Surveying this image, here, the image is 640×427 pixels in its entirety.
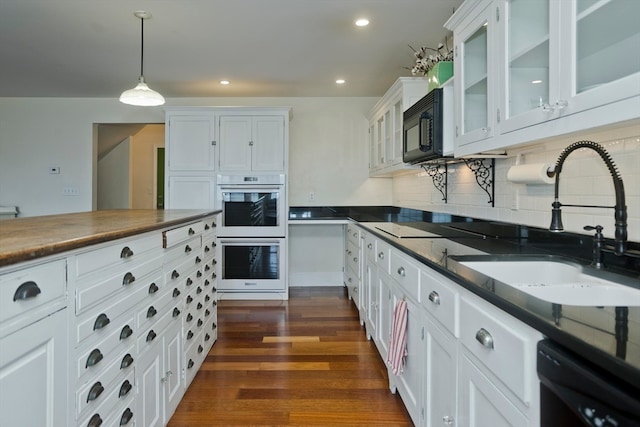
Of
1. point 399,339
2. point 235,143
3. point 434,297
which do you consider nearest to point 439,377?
point 434,297

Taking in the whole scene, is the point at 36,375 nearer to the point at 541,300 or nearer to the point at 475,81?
the point at 541,300

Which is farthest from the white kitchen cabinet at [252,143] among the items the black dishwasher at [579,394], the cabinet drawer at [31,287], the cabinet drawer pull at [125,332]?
the black dishwasher at [579,394]

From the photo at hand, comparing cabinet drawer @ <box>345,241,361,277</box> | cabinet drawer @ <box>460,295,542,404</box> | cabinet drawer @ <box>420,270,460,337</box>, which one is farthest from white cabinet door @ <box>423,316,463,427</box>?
cabinet drawer @ <box>345,241,361,277</box>

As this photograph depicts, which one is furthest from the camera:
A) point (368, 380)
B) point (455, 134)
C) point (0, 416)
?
point (368, 380)

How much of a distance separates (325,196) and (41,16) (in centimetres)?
318

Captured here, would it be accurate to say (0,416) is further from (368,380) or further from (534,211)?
(534,211)

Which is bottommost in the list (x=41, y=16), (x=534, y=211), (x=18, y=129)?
(x=534, y=211)

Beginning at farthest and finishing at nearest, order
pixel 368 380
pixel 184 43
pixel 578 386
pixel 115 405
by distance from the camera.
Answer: pixel 184 43
pixel 368 380
pixel 115 405
pixel 578 386

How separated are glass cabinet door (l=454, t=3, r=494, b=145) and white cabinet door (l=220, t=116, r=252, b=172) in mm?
2636

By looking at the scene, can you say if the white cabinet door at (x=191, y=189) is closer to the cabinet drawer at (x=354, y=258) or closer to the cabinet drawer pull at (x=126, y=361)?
the cabinet drawer at (x=354, y=258)

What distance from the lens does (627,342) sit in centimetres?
67

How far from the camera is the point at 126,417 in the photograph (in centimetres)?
143

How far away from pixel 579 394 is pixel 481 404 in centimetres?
48

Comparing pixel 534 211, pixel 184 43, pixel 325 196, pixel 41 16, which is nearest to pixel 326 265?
pixel 325 196
